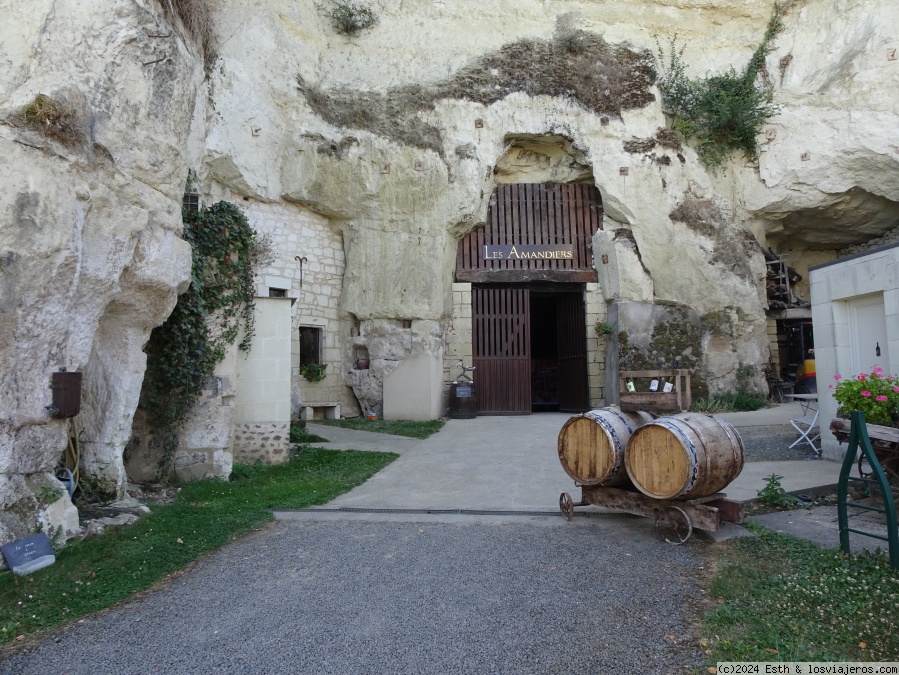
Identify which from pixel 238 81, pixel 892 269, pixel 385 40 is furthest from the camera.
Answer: pixel 385 40

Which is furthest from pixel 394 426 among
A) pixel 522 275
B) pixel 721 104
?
pixel 721 104

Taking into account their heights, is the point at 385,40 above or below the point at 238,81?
above

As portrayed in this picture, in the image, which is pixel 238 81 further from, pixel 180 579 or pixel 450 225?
pixel 180 579

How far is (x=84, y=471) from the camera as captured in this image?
5734 millimetres

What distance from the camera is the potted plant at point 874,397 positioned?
5730 mm

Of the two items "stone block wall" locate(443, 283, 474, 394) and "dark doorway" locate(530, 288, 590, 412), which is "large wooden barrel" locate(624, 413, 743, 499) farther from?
"dark doorway" locate(530, 288, 590, 412)

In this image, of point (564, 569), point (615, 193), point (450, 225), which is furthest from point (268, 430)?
point (615, 193)

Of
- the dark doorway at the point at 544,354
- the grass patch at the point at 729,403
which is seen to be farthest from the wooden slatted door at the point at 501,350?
the dark doorway at the point at 544,354

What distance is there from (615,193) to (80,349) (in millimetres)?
12418

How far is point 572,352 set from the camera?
15.4 metres

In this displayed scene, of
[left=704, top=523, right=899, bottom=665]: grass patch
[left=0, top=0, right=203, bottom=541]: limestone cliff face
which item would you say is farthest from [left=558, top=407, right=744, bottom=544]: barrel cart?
[left=0, top=0, right=203, bottom=541]: limestone cliff face

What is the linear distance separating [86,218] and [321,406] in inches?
356

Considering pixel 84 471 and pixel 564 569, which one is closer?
pixel 564 569

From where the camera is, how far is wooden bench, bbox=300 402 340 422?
1275 cm
